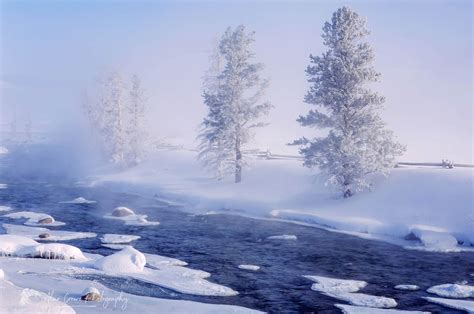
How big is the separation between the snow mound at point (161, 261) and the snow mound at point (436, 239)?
12.4 meters

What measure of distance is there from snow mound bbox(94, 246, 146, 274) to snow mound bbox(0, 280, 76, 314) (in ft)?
17.6

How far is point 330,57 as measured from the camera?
35875 mm

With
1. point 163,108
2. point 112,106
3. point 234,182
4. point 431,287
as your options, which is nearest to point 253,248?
point 431,287

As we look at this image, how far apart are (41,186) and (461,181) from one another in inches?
1582

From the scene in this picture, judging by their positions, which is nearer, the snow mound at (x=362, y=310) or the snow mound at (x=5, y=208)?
the snow mound at (x=362, y=310)

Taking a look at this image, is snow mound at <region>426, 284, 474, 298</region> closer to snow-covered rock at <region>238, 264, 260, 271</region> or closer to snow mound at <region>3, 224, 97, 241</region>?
snow-covered rock at <region>238, 264, 260, 271</region>

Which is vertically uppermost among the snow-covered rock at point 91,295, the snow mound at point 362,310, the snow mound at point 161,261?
the snow-covered rock at point 91,295

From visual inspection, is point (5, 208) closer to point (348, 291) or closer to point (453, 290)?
point (348, 291)

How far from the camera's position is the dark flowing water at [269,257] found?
55.9ft

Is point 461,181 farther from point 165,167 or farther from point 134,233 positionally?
point 165,167

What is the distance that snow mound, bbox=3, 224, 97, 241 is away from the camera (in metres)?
26.6

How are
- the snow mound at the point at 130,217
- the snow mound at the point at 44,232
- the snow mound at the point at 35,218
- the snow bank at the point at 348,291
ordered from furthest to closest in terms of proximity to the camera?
the snow mound at the point at 130,217 → the snow mound at the point at 35,218 → the snow mound at the point at 44,232 → the snow bank at the point at 348,291

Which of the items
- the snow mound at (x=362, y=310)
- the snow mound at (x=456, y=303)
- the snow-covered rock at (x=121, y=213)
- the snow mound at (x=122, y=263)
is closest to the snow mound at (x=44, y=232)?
the snow-covered rock at (x=121, y=213)

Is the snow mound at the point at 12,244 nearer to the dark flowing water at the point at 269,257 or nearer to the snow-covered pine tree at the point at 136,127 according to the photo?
the dark flowing water at the point at 269,257
